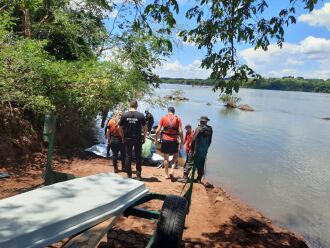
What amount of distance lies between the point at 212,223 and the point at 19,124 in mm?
6913

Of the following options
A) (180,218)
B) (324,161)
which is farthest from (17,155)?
(324,161)

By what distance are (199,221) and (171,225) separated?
368 centimetres

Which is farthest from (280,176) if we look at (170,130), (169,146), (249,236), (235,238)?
(235,238)

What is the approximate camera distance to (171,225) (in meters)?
3.95

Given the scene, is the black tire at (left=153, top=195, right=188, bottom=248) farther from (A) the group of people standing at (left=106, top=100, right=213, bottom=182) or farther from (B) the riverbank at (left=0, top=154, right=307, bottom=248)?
(A) the group of people standing at (left=106, top=100, right=213, bottom=182)

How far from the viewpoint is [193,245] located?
6.19 m

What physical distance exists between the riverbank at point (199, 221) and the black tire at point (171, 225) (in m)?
1.80

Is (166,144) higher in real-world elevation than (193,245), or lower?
higher

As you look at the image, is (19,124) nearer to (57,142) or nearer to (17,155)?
(17,155)

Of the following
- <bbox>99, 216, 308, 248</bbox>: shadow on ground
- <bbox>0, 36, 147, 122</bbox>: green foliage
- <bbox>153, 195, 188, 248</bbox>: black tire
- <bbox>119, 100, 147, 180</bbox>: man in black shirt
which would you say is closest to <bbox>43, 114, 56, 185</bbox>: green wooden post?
<bbox>99, 216, 308, 248</bbox>: shadow on ground

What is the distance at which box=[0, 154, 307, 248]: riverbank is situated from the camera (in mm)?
6267

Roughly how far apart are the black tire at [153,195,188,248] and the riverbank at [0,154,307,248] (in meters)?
1.80

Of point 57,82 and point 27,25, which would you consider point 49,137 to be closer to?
point 57,82

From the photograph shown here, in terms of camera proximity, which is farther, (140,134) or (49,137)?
(140,134)
